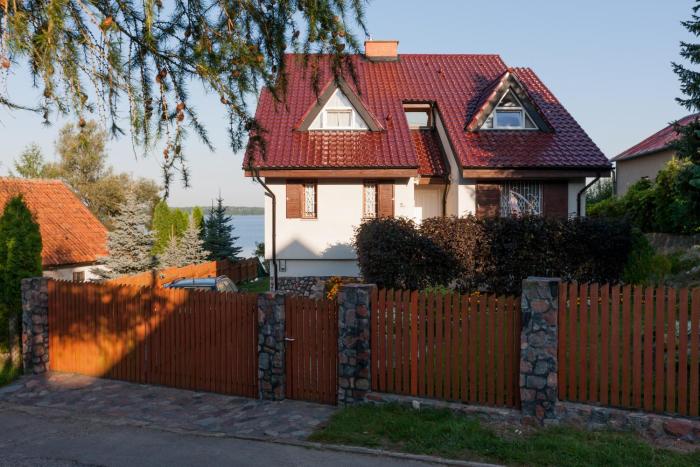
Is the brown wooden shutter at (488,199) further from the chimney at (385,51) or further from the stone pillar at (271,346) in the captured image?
the stone pillar at (271,346)

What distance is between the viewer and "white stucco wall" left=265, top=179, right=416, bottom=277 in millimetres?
18250

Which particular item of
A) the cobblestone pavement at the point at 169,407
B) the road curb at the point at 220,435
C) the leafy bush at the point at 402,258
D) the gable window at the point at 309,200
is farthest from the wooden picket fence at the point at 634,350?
the gable window at the point at 309,200

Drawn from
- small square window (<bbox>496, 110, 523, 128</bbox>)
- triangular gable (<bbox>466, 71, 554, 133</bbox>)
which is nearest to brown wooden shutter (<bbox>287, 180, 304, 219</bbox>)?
triangular gable (<bbox>466, 71, 554, 133</bbox>)

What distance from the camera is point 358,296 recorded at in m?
8.95

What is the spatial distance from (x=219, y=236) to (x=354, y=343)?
2565 cm

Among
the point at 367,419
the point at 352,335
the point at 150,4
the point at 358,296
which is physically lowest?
the point at 367,419

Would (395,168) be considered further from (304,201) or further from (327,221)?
(304,201)

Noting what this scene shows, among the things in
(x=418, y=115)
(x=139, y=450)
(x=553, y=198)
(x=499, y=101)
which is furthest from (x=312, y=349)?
(x=418, y=115)

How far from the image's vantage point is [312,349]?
30.7 ft

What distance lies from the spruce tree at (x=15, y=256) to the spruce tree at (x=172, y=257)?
1408 centimetres

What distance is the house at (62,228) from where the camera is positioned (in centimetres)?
2286

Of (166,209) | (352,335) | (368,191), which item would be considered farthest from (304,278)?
(166,209)

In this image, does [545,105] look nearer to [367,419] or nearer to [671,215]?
[671,215]

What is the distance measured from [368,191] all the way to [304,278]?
3283 mm
